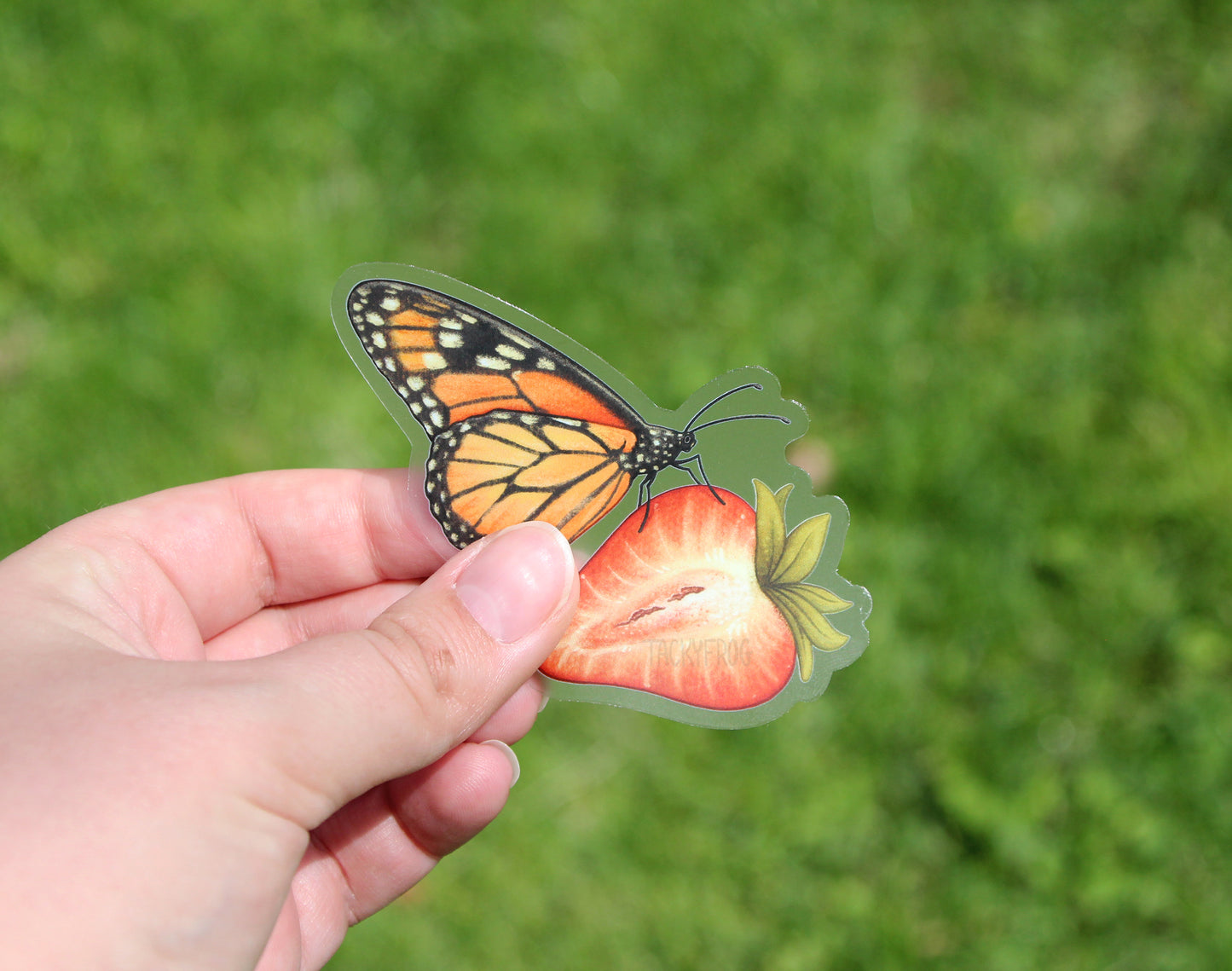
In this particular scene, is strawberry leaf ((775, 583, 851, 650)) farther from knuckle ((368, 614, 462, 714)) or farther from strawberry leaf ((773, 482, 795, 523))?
knuckle ((368, 614, 462, 714))

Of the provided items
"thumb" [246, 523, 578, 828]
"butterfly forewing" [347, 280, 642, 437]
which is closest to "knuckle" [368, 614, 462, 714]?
"thumb" [246, 523, 578, 828]

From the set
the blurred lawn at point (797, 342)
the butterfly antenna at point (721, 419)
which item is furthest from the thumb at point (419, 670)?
the blurred lawn at point (797, 342)

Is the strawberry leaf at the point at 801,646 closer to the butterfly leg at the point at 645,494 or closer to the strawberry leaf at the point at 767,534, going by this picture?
the strawberry leaf at the point at 767,534

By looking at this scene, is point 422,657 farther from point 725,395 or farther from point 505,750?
point 725,395

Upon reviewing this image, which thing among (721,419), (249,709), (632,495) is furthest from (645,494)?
(249,709)

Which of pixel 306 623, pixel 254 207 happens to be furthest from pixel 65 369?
pixel 306 623

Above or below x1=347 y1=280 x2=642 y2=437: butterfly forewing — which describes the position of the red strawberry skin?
below

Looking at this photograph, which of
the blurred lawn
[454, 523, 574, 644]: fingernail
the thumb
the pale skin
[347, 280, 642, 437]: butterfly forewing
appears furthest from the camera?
the blurred lawn
